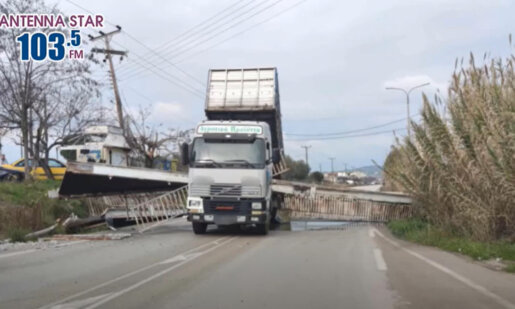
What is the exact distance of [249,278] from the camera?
8.27 m

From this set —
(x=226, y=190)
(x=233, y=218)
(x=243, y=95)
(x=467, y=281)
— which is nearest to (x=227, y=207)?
(x=233, y=218)

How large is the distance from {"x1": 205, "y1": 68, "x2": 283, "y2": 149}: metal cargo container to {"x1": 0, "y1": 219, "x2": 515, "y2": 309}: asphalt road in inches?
279

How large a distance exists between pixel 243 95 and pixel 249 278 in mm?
11681

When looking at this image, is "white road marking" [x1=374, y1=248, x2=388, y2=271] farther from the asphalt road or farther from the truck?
the truck

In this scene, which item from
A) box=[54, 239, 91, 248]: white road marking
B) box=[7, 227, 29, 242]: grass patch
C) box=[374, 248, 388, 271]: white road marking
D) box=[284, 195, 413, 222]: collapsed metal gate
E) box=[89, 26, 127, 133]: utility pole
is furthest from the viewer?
box=[89, 26, 127, 133]: utility pole

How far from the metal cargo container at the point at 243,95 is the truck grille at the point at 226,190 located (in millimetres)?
4467

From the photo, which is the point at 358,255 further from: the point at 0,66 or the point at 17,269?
the point at 0,66

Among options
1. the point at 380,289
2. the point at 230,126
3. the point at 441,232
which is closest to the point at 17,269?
the point at 380,289

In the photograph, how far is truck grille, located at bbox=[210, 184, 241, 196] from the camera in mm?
15203

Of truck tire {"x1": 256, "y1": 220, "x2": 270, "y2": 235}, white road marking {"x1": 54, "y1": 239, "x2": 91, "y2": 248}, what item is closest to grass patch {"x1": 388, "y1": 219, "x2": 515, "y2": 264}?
truck tire {"x1": 256, "y1": 220, "x2": 270, "y2": 235}

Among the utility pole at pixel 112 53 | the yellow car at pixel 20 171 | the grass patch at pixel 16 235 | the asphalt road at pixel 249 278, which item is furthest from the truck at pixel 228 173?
the utility pole at pixel 112 53

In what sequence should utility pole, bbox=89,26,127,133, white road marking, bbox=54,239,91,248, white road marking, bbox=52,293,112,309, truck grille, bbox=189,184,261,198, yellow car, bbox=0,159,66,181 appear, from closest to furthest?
white road marking, bbox=52,293,112,309, white road marking, bbox=54,239,91,248, truck grille, bbox=189,184,261,198, yellow car, bbox=0,159,66,181, utility pole, bbox=89,26,127,133

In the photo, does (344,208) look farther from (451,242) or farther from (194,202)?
(451,242)

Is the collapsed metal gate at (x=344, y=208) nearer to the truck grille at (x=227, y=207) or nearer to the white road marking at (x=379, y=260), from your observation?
the truck grille at (x=227, y=207)
